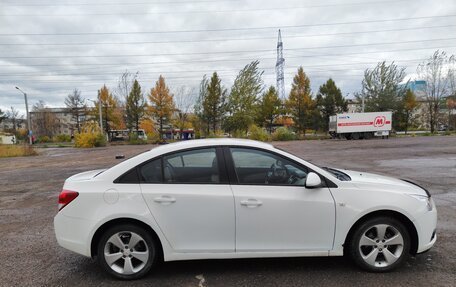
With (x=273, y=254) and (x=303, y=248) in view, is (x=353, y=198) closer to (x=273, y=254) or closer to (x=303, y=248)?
(x=303, y=248)

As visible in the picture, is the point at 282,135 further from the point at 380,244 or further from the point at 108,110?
the point at 380,244

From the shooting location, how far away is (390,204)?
335 cm

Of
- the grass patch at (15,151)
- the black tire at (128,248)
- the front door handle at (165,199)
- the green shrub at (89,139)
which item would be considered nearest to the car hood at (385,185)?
the front door handle at (165,199)

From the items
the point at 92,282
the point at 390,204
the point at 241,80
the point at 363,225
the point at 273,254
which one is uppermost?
the point at 241,80

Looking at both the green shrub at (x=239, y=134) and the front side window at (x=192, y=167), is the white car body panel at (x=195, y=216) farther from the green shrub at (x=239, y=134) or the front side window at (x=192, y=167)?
the green shrub at (x=239, y=134)

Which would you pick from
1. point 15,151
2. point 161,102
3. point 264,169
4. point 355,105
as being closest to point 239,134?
point 161,102

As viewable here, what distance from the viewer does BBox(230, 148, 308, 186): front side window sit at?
11.4 ft

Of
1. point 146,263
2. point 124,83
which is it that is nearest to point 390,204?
point 146,263

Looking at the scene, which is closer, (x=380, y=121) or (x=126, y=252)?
(x=126, y=252)

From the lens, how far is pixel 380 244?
3422 millimetres

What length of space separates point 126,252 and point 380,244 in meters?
2.89

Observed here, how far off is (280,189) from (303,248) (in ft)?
2.37

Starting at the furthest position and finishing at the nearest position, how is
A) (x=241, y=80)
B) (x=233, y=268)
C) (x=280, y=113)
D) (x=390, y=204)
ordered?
(x=280, y=113) < (x=241, y=80) < (x=233, y=268) < (x=390, y=204)

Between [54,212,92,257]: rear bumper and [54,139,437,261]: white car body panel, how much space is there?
0.04 feet
